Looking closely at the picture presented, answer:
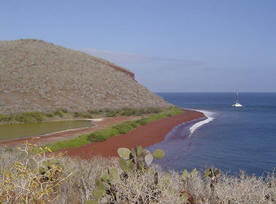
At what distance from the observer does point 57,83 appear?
42.8m

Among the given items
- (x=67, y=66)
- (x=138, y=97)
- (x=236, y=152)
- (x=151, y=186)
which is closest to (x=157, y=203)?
(x=151, y=186)

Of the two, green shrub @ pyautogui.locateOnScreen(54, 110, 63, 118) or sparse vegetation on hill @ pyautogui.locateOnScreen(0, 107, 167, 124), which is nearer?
sparse vegetation on hill @ pyautogui.locateOnScreen(0, 107, 167, 124)

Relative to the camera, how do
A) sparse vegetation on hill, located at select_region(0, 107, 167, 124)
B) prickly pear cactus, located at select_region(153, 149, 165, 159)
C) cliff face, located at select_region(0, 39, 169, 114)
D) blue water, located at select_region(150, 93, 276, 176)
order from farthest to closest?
cliff face, located at select_region(0, 39, 169, 114), sparse vegetation on hill, located at select_region(0, 107, 167, 124), blue water, located at select_region(150, 93, 276, 176), prickly pear cactus, located at select_region(153, 149, 165, 159)

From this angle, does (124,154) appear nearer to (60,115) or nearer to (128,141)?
(128,141)

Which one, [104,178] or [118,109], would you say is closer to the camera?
[104,178]

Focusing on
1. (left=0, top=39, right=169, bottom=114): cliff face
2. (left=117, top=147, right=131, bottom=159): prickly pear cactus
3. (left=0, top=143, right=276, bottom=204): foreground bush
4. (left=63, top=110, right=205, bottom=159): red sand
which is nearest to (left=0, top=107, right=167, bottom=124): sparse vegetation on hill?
(left=0, top=39, right=169, bottom=114): cliff face

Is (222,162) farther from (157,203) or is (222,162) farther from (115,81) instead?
(115,81)

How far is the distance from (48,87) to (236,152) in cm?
2901

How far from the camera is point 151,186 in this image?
542 centimetres

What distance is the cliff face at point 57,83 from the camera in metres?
36.6

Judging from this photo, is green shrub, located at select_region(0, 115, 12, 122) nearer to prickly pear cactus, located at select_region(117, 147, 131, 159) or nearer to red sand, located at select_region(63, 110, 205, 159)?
red sand, located at select_region(63, 110, 205, 159)

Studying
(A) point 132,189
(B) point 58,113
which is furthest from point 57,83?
(A) point 132,189

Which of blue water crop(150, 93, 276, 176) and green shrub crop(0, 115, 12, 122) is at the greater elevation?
green shrub crop(0, 115, 12, 122)

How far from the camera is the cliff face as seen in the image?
36.6m
